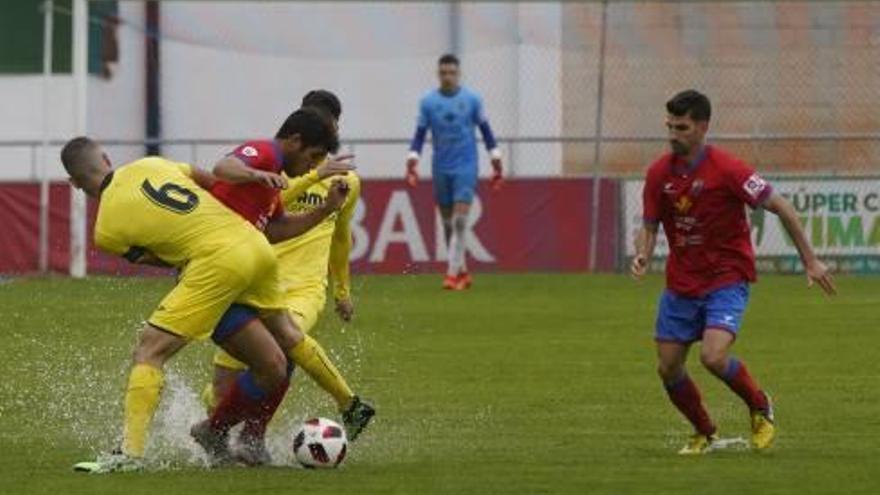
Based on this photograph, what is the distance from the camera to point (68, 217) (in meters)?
27.0

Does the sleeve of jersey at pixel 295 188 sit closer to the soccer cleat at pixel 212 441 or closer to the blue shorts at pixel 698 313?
the soccer cleat at pixel 212 441

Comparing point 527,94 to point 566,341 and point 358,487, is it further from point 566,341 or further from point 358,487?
point 358,487

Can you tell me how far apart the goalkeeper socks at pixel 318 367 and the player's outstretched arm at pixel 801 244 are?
223cm

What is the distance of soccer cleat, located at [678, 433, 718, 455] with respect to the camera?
1205 cm

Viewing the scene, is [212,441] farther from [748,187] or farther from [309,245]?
[748,187]

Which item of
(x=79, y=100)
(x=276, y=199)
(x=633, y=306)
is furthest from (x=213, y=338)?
(x=79, y=100)

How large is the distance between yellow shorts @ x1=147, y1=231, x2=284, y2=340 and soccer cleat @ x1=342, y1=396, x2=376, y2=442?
1152 mm

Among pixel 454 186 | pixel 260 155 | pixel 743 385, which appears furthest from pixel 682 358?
pixel 454 186

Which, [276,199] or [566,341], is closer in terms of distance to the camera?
[276,199]

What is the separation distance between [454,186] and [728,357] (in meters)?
13.2

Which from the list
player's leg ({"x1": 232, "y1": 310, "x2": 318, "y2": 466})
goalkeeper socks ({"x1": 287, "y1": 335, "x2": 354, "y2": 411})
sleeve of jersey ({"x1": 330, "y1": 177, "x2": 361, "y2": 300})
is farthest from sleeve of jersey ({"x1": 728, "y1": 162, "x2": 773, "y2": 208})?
player's leg ({"x1": 232, "y1": 310, "x2": 318, "y2": 466})

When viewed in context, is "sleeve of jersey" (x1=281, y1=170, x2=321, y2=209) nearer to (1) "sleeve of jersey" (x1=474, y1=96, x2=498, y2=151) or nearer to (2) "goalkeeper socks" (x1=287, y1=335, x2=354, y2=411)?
(2) "goalkeeper socks" (x1=287, y1=335, x2=354, y2=411)

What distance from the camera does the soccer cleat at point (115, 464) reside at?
35.7ft

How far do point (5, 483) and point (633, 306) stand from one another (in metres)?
12.2
